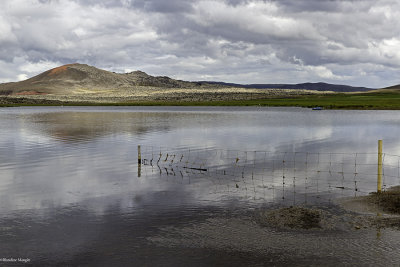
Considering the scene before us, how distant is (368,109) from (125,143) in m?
123

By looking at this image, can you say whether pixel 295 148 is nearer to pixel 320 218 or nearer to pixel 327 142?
pixel 327 142

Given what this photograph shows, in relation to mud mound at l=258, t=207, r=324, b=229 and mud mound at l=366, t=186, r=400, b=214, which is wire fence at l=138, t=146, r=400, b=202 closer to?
mud mound at l=366, t=186, r=400, b=214

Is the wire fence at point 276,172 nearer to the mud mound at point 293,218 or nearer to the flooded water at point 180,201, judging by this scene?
the flooded water at point 180,201

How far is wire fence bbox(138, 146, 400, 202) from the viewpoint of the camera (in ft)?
91.6

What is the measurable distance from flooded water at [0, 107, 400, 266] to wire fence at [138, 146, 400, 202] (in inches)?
3.7

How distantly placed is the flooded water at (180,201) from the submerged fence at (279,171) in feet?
0.32

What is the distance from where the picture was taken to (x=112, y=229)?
65.4 feet

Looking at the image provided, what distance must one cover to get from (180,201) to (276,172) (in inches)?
482

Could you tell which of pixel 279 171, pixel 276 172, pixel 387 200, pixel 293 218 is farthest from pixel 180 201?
pixel 387 200

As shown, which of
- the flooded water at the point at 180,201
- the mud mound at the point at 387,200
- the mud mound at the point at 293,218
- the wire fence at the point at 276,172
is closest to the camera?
the flooded water at the point at 180,201

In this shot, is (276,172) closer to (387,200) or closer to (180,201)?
(387,200)

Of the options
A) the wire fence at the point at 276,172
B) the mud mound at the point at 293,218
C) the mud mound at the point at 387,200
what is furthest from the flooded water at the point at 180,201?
the mud mound at the point at 387,200

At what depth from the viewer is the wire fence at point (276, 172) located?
27922 mm

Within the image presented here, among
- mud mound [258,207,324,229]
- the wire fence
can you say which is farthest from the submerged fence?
mud mound [258,207,324,229]
